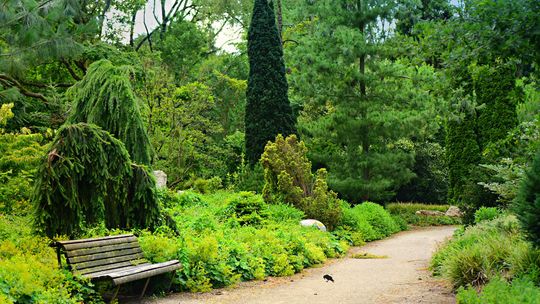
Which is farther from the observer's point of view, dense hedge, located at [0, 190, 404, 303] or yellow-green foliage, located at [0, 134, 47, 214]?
yellow-green foliage, located at [0, 134, 47, 214]

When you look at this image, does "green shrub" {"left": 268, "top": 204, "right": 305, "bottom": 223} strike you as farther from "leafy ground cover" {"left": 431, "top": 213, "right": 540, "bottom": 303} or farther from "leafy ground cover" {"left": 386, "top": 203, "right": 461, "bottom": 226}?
"leafy ground cover" {"left": 386, "top": 203, "right": 461, "bottom": 226}

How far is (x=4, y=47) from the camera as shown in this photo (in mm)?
17328

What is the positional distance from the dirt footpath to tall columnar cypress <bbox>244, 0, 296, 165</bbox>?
A: 32.2ft

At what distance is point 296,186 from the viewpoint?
15188 millimetres

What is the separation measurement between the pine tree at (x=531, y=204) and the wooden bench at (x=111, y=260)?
409 centimetres

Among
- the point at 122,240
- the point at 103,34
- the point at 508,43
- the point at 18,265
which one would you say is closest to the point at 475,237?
the point at 508,43

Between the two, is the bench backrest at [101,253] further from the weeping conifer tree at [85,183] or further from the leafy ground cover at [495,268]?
the leafy ground cover at [495,268]

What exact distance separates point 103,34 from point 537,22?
23.3 meters

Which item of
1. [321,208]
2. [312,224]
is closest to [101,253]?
[312,224]

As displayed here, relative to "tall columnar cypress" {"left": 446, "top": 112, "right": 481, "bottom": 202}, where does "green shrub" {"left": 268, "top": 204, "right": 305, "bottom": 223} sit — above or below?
below

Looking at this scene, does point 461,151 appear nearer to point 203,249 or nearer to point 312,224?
point 312,224

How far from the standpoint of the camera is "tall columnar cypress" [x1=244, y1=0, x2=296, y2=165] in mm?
20359

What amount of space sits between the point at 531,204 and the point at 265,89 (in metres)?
15.2

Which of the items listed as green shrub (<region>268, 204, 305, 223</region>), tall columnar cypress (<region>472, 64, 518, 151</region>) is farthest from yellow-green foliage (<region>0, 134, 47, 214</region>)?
tall columnar cypress (<region>472, 64, 518, 151</region>)
